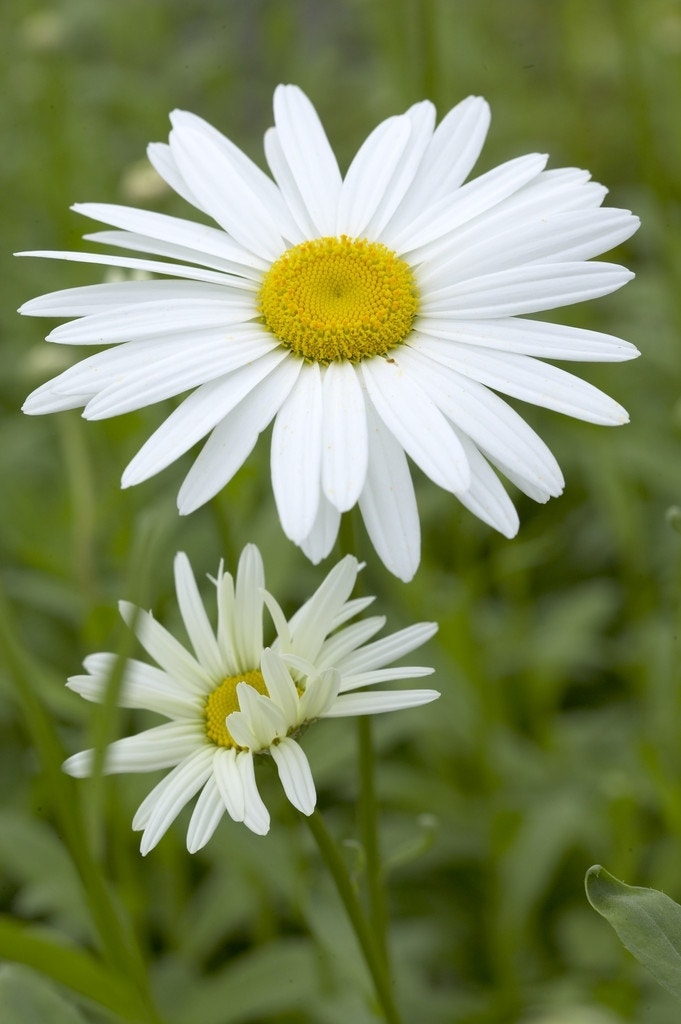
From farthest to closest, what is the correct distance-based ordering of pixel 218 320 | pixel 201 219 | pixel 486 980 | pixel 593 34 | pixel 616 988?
1. pixel 593 34
2. pixel 201 219
3. pixel 486 980
4. pixel 616 988
5. pixel 218 320

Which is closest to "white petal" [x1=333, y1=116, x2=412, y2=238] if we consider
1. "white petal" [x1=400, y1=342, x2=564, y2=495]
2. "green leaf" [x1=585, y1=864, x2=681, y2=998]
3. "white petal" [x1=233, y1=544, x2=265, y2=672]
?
"white petal" [x1=400, y1=342, x2=564, y2=495]

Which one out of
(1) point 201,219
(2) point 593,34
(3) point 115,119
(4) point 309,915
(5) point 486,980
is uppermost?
(3) point 115,119

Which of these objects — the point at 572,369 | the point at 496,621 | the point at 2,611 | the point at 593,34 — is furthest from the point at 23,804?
the point at 593,34

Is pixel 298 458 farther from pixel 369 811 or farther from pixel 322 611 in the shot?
pixel 369 811

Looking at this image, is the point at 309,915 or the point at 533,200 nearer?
the point at 533,200

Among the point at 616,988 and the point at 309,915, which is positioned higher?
the point at 309,915

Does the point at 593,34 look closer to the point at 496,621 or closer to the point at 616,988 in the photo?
the point at 496,621

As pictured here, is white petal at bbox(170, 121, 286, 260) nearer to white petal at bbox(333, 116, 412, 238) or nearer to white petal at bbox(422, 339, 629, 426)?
white petal at bbox(333, 116, 412, 238)
